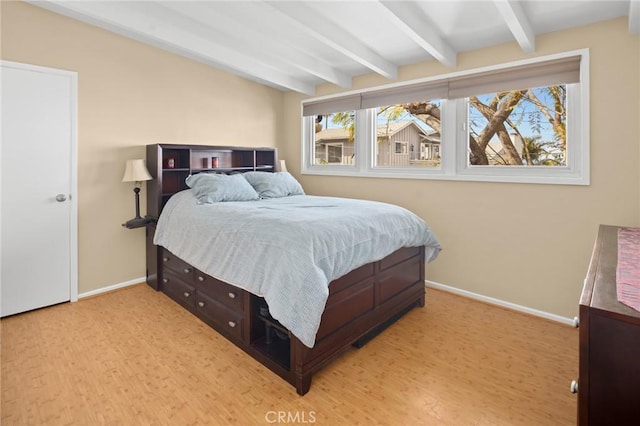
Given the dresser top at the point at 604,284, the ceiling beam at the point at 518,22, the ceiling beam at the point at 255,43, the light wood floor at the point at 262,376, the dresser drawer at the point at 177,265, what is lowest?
the light wood floor at the point at 262,376

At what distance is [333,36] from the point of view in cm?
283

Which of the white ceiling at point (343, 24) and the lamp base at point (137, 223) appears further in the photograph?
the lamp base at point (137, 223)

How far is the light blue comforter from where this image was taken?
183 centimetres

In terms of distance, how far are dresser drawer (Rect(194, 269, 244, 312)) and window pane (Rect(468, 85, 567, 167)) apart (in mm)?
2490

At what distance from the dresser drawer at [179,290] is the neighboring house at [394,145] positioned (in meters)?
2.42

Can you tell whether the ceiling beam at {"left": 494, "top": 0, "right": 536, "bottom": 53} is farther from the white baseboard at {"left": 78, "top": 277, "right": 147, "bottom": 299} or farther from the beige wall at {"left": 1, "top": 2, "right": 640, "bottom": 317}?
the white baseboard at {"left": 78, "top": 277, "right": 147, "bottom": 299}

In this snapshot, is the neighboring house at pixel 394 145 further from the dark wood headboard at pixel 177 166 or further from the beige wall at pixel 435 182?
the dark wood headboard at pixel 177 166

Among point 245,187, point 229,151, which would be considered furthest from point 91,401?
point 229,151

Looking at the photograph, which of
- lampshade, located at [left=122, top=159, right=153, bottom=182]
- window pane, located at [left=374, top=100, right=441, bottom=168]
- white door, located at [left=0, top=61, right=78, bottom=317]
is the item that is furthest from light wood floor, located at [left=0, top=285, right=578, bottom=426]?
window pane, located at [left=374, top=100, right=441, bottom=168]

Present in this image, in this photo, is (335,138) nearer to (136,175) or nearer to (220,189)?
(220,189)

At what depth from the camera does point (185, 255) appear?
270 cm

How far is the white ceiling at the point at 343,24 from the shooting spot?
2.41 m

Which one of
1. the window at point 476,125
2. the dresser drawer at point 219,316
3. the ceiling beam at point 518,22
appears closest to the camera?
the ceiling beam at point 518,22

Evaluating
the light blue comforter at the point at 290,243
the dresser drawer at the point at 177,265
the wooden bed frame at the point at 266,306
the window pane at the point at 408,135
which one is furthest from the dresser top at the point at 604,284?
the dresser drawer at the point at 177,265
